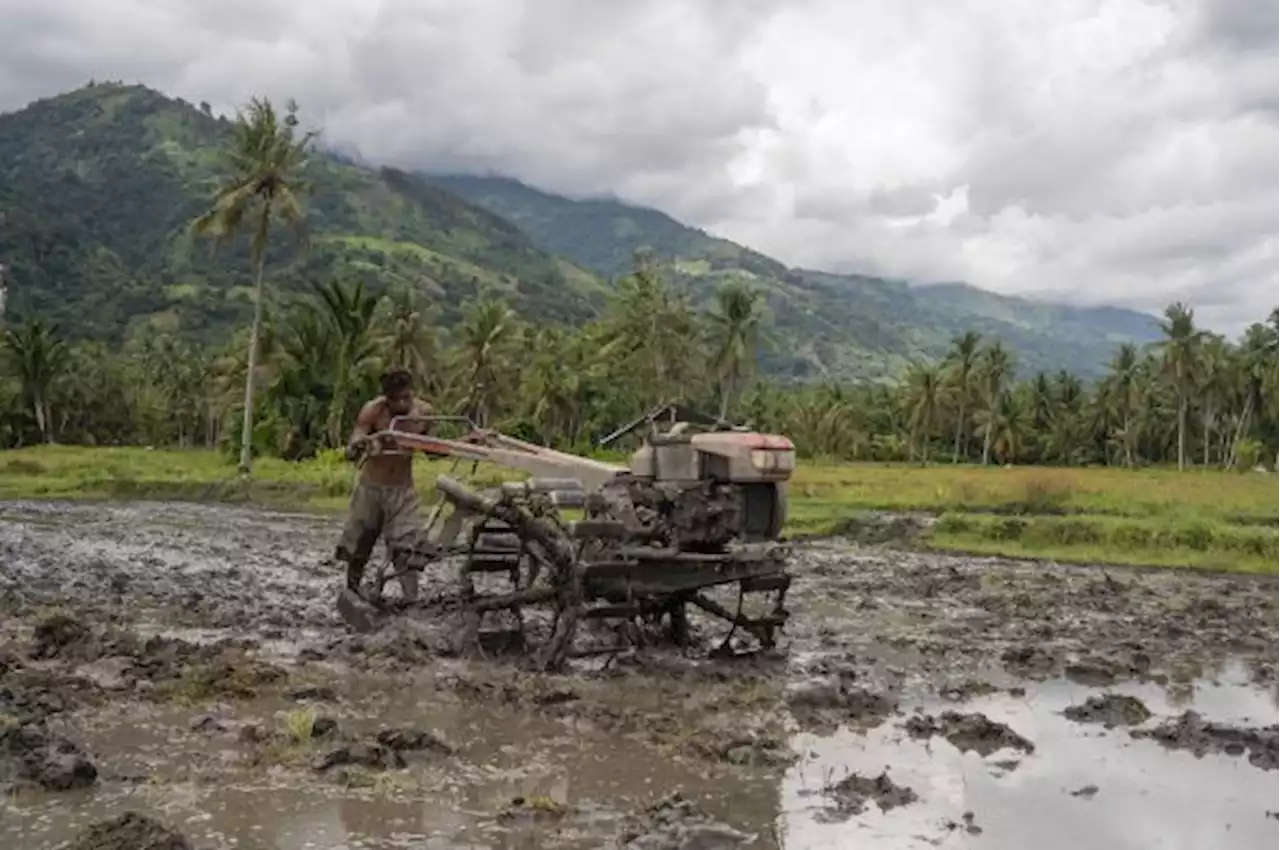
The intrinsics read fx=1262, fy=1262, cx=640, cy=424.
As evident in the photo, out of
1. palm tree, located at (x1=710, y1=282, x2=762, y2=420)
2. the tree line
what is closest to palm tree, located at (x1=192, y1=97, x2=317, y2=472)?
the tree line

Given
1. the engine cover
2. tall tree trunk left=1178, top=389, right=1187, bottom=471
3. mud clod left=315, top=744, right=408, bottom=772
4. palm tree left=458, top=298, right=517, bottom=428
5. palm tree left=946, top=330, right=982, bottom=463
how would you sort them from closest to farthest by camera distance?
mud clod left=315, top=744, right=408, bottom=772
the engine cover
palm tree left=458, top=298, right=517, bottom=428
tall tree trunk left=1178, top=389, right=1187, bottom=471
palm tree left=946, top=330, right=982, bottom=463

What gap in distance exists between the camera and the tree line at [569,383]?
155 ft

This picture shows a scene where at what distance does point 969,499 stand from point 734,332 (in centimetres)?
2962

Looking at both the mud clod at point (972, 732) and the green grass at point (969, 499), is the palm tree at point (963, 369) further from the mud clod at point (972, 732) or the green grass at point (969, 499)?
the mud clod at point (972, 732)

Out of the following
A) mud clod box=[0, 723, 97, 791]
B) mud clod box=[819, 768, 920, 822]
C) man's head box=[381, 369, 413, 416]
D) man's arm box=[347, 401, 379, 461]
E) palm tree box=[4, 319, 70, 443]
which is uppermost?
palm tree box=[4, 319, 70, 443]

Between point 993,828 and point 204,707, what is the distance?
5.20 metres

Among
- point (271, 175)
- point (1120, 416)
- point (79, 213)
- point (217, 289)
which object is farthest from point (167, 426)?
point (79, 213)

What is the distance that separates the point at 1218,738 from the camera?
8.66 m

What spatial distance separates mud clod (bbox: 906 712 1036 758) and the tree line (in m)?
34.1

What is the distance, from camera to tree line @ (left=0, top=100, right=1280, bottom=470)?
4722 cm

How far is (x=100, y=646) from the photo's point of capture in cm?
1027

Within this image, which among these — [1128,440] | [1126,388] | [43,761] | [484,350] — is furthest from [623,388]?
[43,761]

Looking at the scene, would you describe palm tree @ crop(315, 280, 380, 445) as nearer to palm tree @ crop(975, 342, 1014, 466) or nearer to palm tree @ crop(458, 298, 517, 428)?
palm tree @ crop(458, 298, 517, 428)

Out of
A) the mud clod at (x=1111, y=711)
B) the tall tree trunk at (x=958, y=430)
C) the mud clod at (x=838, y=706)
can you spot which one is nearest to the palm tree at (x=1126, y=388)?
the tall tree trunk at (x=958, y=430)
